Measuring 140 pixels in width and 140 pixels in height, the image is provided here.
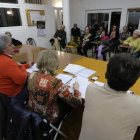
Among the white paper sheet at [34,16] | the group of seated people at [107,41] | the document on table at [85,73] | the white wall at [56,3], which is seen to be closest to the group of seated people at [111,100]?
the document on table at [85,73]

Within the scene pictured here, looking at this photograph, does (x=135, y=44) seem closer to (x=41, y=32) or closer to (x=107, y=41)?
(x=107, y=41)

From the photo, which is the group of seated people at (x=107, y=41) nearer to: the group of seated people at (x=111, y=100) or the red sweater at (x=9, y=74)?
the red sweater at (x=9, y=74)

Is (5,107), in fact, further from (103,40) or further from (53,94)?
(103,40)

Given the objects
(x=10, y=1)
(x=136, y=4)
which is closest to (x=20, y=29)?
(x=10, y=1)

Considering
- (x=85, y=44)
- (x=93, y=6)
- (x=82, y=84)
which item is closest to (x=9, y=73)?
(x=82, y=84)

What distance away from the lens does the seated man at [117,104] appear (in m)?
0.70

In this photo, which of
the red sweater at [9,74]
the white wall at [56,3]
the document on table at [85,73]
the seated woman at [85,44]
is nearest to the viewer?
the red sweater at [9,74]

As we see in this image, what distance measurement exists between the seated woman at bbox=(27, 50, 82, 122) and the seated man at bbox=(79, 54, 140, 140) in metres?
0.36

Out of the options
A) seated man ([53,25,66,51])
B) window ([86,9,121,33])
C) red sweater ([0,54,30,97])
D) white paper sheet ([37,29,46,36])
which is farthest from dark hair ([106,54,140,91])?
window ([86,9,121,33])

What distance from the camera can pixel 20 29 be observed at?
4844mm

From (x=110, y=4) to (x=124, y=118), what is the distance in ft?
19.8

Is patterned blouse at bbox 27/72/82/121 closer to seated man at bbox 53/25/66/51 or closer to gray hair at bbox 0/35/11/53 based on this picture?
gray hair at bbox 0/35/11/53

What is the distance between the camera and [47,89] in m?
1.05

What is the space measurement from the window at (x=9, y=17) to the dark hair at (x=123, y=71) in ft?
15.7
